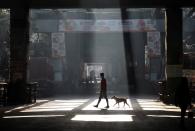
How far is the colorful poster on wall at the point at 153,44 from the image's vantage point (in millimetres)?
35594

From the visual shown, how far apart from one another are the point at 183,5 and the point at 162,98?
5522mm

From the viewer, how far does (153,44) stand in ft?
118

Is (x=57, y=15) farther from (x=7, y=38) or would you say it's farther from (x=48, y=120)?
(x=48, y=120)

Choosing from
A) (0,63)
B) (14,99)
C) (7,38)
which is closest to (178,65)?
(14,99)

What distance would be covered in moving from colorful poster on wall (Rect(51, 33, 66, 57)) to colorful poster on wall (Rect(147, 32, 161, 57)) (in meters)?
7.70

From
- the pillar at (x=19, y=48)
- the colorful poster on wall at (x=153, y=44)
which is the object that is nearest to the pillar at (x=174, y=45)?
the pillar at (x=19, y=48)

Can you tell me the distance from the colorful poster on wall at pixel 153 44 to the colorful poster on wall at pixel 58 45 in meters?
7.70

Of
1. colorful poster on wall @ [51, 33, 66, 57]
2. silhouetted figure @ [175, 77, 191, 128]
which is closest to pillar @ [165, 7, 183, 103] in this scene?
silhouetted figure @ [175, 77, 191, 128]

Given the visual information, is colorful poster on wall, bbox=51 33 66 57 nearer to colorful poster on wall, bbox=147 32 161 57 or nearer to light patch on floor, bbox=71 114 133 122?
colorful poster on wall, bbox=147 32 161 57

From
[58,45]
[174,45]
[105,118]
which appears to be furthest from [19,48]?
[58,45]

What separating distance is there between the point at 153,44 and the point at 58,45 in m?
8.57

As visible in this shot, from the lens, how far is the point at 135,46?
3834 centimetres

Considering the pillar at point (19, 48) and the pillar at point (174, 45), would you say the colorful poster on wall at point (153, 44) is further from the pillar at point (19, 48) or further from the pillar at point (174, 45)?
the pillar at point (19, 48)

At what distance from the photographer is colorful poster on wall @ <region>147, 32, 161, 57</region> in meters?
35.6
